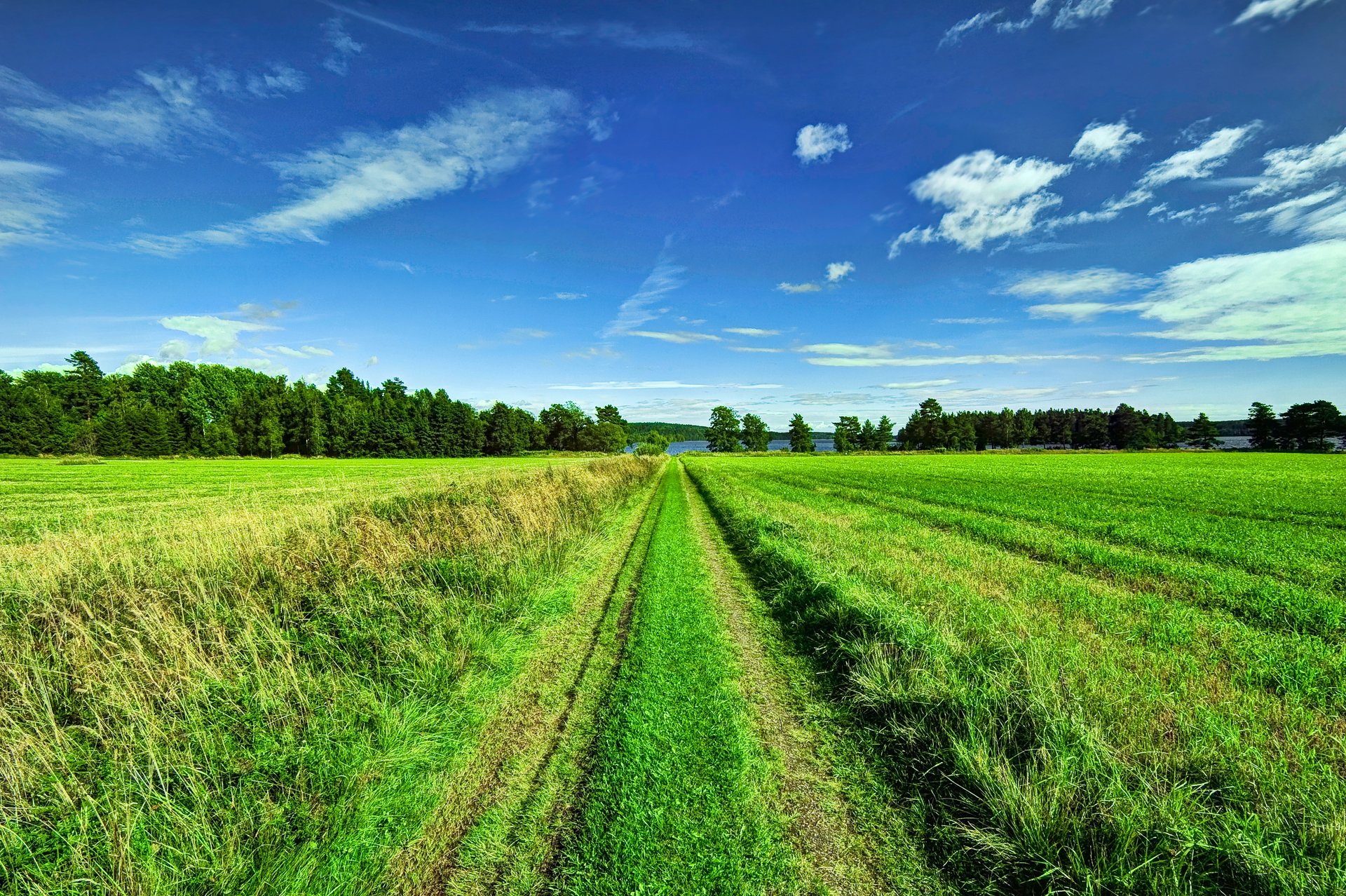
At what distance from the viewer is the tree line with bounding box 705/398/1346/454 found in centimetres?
13450

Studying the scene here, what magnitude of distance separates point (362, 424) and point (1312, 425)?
626 feet

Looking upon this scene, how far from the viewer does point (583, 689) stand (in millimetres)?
5914

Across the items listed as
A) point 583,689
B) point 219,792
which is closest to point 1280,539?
point 583,689

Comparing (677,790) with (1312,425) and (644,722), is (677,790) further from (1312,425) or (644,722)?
(1312,425)

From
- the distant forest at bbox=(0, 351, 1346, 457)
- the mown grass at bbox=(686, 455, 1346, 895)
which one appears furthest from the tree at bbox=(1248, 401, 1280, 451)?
the mown grass at bbox=(686, 455, 1346, 895)

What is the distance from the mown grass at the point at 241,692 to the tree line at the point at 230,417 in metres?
82.6

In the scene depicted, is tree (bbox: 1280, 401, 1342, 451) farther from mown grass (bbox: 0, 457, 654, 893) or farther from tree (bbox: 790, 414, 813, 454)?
mown grass (bbox: 0, 457, 654, 893)

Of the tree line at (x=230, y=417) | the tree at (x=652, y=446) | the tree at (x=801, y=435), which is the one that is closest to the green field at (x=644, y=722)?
the tree line at (x=230, y=417)

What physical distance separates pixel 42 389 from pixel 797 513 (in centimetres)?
10782

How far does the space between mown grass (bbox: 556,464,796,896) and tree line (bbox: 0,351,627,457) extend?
8928cm

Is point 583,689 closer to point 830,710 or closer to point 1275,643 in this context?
point 830,710

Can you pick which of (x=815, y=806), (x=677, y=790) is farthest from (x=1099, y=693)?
(x=677, y=790)

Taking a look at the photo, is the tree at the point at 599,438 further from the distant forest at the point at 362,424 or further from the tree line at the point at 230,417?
the tree line at the point at 230,417

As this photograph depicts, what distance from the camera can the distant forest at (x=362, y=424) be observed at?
208ft
